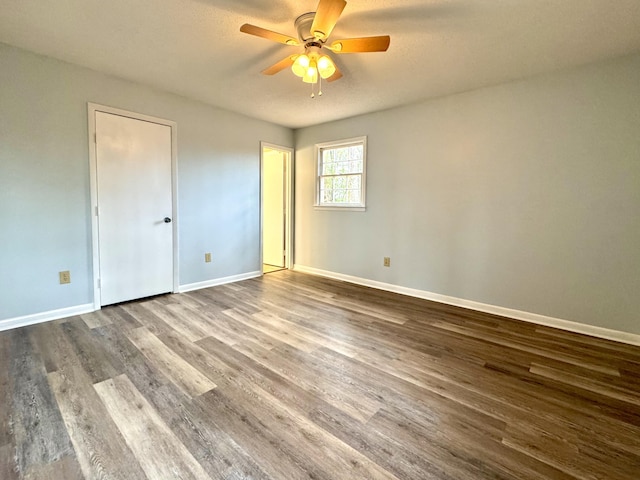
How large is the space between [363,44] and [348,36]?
407 mm

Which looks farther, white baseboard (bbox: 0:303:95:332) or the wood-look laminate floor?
white baseboard (bbox: 0:303:95:332)

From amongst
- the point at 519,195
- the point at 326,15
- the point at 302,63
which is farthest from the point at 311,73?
the point at 519,195

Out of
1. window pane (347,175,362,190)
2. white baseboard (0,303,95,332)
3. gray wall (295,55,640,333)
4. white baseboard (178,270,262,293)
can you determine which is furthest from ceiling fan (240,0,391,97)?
white baseboard (0,303,95,332)

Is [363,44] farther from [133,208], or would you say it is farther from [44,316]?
→ [44,316]

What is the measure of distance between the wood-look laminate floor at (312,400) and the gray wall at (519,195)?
491 mm

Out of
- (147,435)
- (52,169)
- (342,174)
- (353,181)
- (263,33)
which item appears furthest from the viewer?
(342,174)

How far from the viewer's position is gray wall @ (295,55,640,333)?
2.46 meters

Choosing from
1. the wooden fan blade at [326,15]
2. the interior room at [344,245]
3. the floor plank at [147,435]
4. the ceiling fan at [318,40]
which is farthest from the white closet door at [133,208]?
the wooden fan blade at [326,15]

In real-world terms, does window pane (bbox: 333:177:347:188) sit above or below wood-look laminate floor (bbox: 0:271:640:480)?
above

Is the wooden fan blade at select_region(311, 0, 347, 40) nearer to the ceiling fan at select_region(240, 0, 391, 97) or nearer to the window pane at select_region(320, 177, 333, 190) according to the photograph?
the ceiling fan at select_region(240, 0, 391, 97)

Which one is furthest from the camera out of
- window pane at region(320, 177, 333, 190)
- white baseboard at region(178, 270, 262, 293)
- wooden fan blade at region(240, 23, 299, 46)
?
window pane at region(320, 177, 333, 190)

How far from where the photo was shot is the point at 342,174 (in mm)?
4379

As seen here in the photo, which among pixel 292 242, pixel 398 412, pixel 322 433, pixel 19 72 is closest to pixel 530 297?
pixel 398 412

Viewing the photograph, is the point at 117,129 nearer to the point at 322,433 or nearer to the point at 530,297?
the point at 322,433
